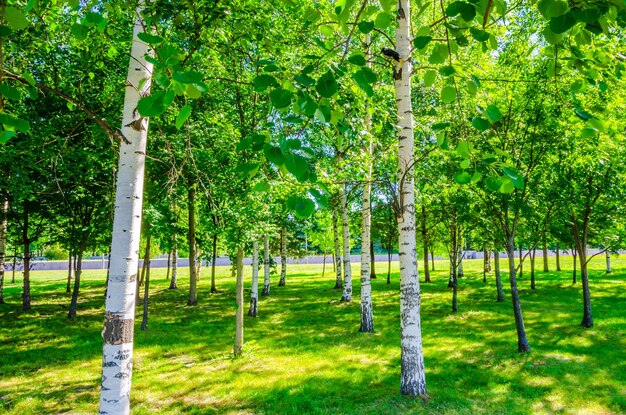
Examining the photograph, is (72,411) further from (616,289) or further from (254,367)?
(616,289)

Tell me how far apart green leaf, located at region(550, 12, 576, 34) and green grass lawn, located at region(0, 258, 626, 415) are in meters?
6.06

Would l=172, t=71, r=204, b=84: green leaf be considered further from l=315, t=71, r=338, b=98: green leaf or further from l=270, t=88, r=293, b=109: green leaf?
l=315, t=71, r=338, b=98: green leaf

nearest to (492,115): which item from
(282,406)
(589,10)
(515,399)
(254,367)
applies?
(589,10)

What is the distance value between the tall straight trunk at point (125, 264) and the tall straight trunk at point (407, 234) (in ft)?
13.8

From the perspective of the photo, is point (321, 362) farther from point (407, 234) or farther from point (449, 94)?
point (449, 94)

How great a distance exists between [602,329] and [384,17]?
44.3 feet

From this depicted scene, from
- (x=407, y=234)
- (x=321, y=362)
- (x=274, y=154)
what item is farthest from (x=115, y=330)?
(x=321, y=362)

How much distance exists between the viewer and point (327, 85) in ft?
4.60

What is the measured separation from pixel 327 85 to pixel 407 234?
521 cm

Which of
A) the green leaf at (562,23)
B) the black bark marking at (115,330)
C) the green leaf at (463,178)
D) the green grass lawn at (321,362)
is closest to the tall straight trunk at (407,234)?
the green grass lawn at (321,362)

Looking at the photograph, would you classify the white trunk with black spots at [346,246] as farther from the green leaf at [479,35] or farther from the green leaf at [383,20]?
the green leaf at [479,35]

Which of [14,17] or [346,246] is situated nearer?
[14,17]

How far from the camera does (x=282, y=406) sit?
250 inches

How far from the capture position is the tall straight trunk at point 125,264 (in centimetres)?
302
